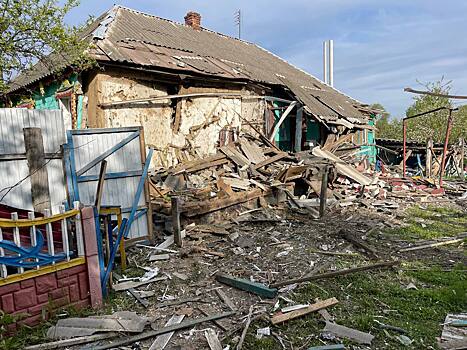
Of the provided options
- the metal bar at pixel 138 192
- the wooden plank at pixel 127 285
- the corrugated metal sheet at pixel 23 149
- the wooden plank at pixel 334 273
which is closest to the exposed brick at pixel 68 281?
the wooden plank at pixel 127 285

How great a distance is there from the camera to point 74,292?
4527 millimetres

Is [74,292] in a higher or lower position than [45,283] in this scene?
lower

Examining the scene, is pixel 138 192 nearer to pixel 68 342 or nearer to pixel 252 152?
pixel 68 342

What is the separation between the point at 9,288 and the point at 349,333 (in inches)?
148

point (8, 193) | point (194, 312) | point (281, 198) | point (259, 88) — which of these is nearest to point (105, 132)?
point (8, 193)

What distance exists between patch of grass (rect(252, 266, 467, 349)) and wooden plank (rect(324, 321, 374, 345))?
0.08 meters

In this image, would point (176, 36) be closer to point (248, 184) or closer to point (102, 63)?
point (102, 63)

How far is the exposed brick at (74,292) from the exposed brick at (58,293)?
69 mm

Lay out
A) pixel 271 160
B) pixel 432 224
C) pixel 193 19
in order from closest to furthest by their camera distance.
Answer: pixel 432 224, pixel 271 160, pixel 193 19

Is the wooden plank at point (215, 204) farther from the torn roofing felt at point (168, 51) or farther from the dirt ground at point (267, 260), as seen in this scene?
the torn roofing felt at point (168, 51)

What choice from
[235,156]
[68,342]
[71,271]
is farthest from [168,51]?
[68,342]

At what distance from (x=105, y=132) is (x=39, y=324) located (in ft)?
10.9

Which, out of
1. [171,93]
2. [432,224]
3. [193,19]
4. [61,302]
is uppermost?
[193,19]

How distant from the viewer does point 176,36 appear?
A: 14461mm
